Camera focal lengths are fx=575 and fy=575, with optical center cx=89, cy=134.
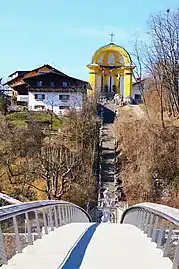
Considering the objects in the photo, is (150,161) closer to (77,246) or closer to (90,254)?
(77,246)

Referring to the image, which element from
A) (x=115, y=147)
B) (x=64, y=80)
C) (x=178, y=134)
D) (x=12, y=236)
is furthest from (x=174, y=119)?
(x=12, y=236)

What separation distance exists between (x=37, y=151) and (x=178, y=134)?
377 inches

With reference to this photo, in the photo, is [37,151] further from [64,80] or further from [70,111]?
[64,80]

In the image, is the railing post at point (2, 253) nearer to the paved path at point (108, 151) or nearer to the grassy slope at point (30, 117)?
the paved path at point (108, 151)

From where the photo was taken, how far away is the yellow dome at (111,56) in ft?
216

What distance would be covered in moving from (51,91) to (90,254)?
54638mm

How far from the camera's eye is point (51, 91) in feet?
204

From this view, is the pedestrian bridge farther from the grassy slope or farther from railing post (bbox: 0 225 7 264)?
the grassy slope

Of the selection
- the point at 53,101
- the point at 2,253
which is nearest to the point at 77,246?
the point at 2,253

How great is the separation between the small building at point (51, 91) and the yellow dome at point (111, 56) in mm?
4610

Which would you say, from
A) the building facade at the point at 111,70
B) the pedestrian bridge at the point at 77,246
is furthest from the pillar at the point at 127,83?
the pedestrian bridge at the point at 77,246

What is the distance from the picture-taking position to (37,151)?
39250 mm

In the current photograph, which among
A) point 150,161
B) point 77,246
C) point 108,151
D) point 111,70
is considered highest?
point 111,70

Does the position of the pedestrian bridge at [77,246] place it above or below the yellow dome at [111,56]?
below
